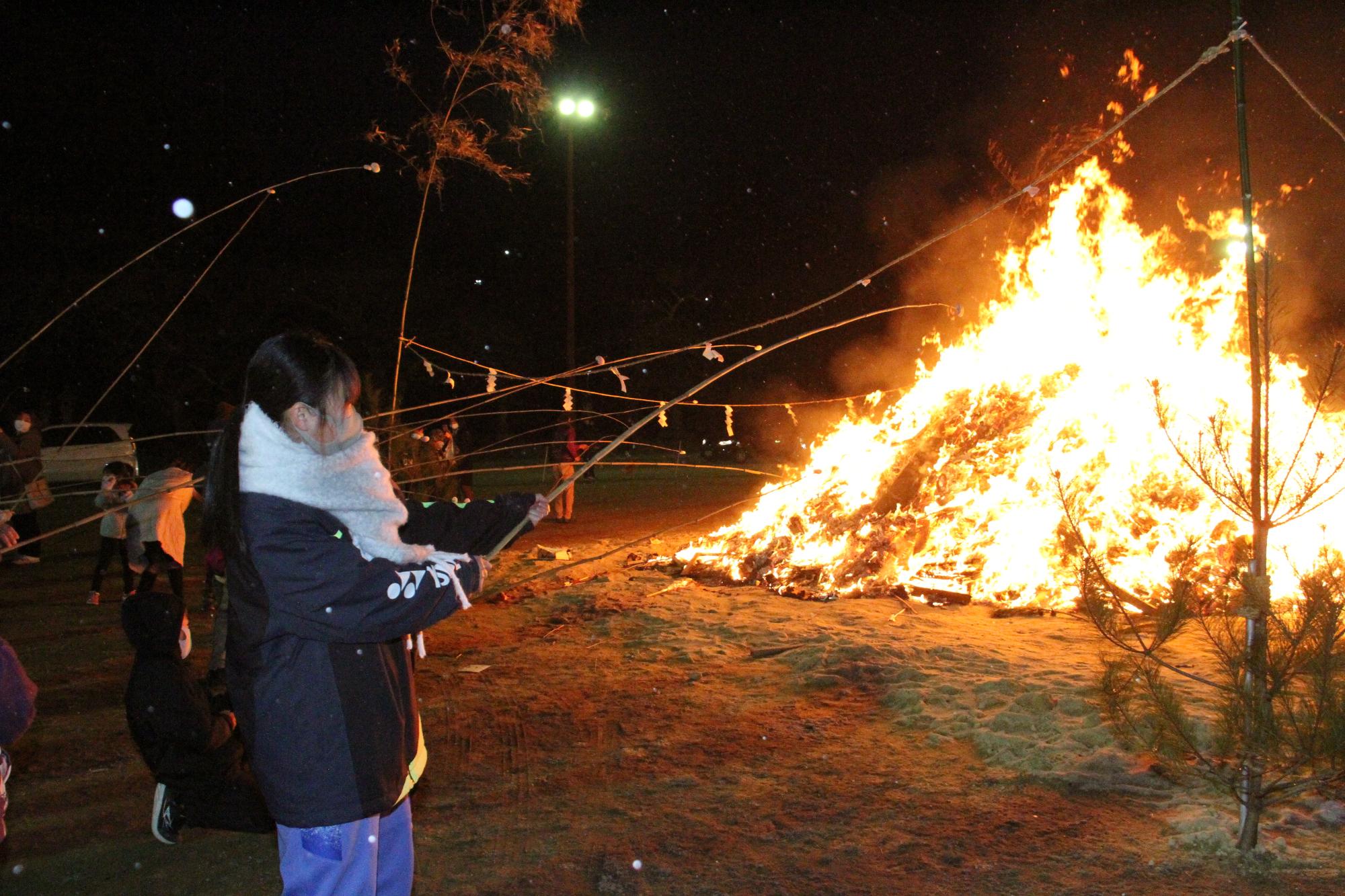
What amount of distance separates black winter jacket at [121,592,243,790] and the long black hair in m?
1.10

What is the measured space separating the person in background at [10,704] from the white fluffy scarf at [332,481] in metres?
1.13

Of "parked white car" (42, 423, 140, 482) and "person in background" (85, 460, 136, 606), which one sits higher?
"parked white car" (42, 423, 140, 482)

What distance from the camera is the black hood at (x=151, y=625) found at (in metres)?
3.27

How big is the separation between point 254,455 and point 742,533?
8.28m

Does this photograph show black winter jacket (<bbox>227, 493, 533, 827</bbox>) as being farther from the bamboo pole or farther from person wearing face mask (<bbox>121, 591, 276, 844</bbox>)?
the bamboo pole

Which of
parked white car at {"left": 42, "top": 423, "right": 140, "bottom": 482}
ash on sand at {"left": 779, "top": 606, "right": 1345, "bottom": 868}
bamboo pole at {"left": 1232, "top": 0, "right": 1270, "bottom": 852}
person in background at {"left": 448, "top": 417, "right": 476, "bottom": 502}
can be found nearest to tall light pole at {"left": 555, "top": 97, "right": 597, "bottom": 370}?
person in background at {"left": 448, "top": 417, "right": 476, "bottom": 502}

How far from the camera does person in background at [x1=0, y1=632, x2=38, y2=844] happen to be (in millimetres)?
2746

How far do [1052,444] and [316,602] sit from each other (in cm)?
804

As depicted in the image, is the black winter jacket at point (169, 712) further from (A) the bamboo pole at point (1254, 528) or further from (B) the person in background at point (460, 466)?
(B) the person in background at point (460, 466)

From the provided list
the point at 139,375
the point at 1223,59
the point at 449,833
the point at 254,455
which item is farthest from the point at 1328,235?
the point at 139,375

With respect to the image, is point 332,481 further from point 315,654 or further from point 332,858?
point 332,858

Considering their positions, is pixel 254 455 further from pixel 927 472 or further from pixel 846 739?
pixel 927 472

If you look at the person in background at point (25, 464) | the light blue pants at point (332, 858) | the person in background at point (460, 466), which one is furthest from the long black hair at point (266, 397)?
the person in background at point (460, 466)

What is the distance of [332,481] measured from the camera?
2348 millimetres
